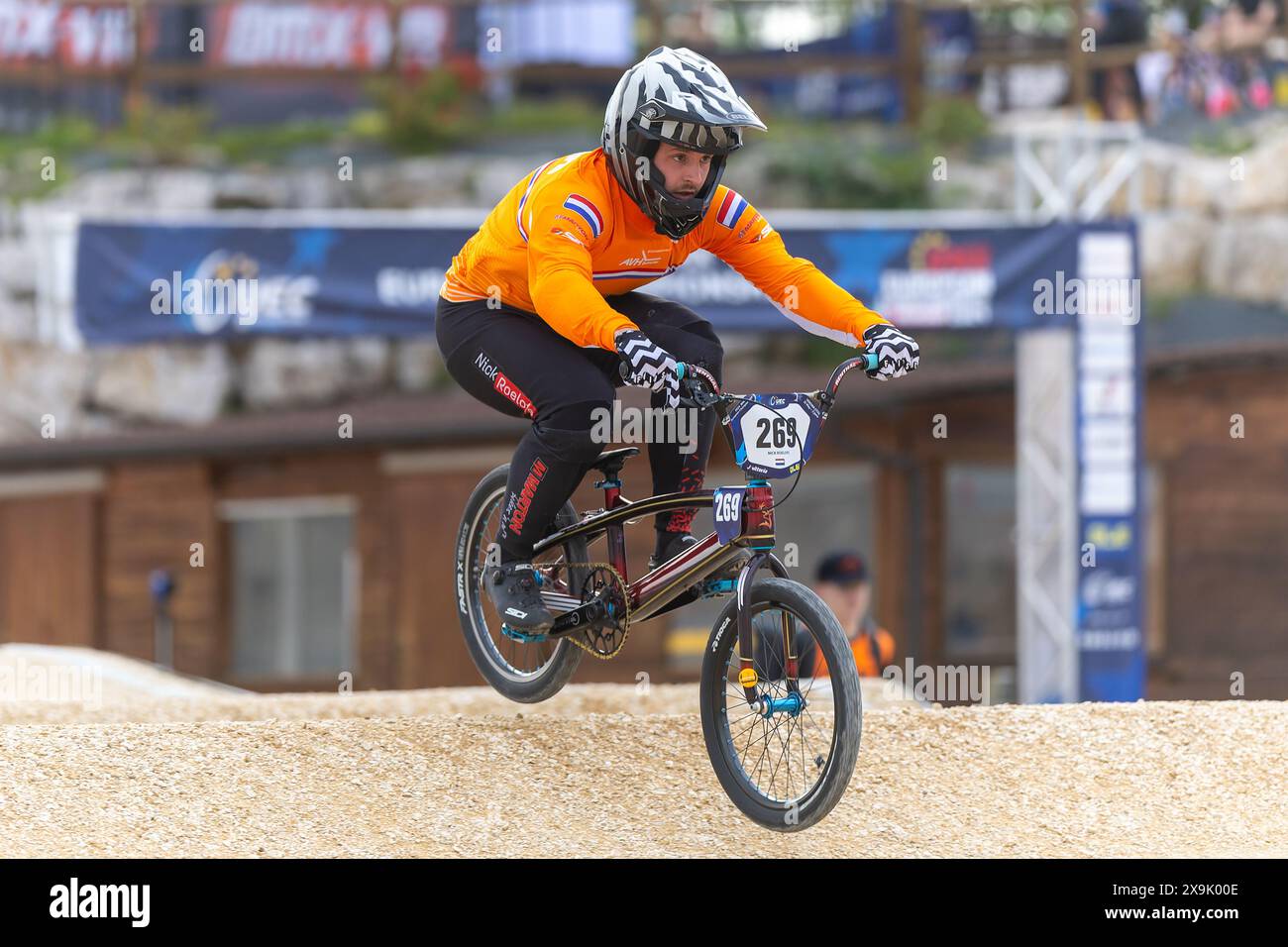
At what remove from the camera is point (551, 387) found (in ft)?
19.9

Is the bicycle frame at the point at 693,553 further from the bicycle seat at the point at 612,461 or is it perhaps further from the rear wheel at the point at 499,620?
the rear wheel at the point at 499,620

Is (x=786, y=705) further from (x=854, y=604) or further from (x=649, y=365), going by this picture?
(x=854, y=604)

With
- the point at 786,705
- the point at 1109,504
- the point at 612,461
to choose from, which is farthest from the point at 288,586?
the point at 786,705

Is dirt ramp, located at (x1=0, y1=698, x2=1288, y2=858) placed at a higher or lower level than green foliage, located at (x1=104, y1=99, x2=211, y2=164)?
lower

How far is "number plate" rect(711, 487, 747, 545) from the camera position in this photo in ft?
18.5

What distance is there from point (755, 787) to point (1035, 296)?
8.32 meters

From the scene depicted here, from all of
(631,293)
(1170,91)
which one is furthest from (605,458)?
(1170,91)

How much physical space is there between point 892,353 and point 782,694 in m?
1.18

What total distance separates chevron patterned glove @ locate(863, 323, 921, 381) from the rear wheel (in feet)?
4.86

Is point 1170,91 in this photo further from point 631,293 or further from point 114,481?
point 631,293

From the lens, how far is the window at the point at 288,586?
1845 cm

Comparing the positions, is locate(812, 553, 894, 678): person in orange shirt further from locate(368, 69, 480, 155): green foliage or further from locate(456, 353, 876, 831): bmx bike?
locate(368, 69, 480, 155): green foliage

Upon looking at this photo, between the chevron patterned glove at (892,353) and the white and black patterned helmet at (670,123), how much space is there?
0.74 metres

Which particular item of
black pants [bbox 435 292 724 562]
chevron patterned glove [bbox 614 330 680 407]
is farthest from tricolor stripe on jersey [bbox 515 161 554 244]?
chevron patterned glove [bbox 614 330 680 407]
